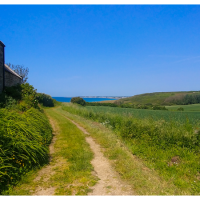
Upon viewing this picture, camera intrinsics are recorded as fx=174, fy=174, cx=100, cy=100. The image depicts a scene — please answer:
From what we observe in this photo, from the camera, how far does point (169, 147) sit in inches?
313

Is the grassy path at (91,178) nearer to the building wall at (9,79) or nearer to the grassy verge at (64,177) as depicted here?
the grassy verge at (64,177)

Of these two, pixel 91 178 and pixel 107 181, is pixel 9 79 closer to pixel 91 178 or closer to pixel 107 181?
pixel 91 178

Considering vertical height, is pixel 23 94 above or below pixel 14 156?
above

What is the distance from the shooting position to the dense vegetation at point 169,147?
5781 millimetres

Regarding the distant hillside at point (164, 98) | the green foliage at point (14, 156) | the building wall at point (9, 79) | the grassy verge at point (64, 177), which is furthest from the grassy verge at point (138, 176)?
the distant hillside at point (164, 98)

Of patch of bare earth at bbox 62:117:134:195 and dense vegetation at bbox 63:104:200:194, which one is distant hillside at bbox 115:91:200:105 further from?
patch of bare earth at bbox 62:117:134:195

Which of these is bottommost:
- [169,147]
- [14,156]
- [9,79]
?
[169,147]

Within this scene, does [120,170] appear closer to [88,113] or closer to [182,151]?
[182,151]

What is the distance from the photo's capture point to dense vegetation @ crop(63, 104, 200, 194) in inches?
228

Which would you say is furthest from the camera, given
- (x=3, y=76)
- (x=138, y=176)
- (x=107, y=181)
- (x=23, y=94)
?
(x=23, y=94)

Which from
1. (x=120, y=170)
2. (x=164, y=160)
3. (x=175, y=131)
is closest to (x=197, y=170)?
(x=164, y=160)

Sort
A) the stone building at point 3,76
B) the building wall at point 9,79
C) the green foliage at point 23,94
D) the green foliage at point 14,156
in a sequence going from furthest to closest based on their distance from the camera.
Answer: the building wall at point 9,79 → the green foliage at point 23,94 → the stone building at point 3,76 → the green foliage at point 14,156

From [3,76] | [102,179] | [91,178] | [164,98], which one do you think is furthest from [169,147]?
[164,98]

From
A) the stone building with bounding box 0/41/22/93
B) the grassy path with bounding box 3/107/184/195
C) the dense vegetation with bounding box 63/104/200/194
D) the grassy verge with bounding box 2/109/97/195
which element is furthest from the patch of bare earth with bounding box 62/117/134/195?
the stone building with bounding box 0/41/22/93
